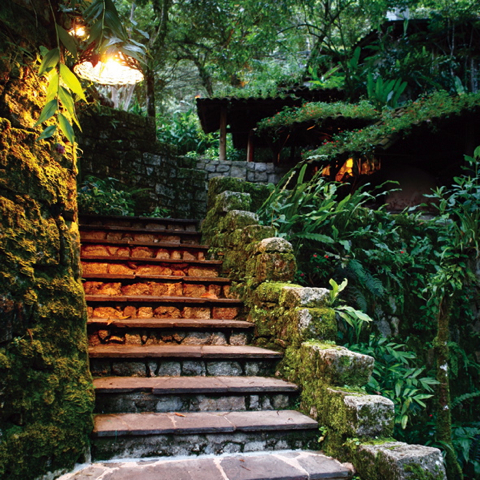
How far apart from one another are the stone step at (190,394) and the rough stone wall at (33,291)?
13.2 inches

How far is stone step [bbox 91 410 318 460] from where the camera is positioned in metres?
1.86

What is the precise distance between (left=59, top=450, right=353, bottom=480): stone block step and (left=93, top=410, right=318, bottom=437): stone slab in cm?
13

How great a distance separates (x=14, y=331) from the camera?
1552 millimetres

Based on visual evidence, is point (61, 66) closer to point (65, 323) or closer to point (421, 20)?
point (65, 323)

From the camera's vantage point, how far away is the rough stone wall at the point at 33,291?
153cm

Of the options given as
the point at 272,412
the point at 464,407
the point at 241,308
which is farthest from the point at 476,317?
the point at 272,412

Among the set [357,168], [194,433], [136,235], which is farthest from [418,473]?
[357,168]

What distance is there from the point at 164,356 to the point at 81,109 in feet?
15.4

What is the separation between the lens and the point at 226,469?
1776 millimetres

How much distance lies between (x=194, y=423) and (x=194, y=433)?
67 millimetres

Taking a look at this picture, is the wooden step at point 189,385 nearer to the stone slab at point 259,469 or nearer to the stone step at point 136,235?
the stone slab at point 259,469

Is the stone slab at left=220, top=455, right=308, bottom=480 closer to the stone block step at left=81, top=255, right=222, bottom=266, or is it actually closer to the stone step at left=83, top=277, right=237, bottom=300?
the stone step at left=83, top=277, right=237, bottom=300

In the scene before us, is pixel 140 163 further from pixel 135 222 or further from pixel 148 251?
pixel 148 251

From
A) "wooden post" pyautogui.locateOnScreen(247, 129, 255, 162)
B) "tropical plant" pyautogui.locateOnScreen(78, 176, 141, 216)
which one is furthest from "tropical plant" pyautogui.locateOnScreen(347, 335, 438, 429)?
"wooden post" pyautogui.locateOnScreen(247, 129, 255, 162)
